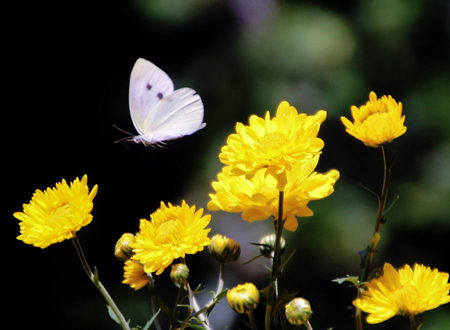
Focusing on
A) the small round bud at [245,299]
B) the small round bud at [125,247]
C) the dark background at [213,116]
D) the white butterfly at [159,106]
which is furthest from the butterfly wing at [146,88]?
the dark background at [213,116]

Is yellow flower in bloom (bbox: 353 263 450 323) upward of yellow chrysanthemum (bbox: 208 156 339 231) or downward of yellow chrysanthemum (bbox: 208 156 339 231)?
downward

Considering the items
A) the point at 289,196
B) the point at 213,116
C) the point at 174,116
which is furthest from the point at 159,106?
the point at 213,116

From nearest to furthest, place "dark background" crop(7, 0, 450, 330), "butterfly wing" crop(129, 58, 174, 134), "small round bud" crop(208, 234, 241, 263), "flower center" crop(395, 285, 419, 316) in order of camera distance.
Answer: "flower center" crop(395, 285, 419, 316), "small round bud" crop(208, 234, 241, 263), "butterfly wing" crop(129, 58, 174, 134), "dark background" crop(7, 0, 450, 330)

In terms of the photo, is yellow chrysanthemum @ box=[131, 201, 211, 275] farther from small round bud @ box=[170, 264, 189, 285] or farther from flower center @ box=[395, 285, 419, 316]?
flower center @ box=[395, 285, 419, 316]

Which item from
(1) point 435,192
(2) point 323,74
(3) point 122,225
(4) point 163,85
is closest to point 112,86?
(3) point 122,225

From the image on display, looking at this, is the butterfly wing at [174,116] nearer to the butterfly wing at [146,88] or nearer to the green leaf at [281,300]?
the butterfly wing at [146,88]

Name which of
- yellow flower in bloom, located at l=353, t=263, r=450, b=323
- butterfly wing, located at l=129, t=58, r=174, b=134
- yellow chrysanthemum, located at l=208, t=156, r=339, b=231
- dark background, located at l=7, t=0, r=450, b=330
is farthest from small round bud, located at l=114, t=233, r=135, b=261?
dark background, located at l=7, t=0, r=450, b=330
